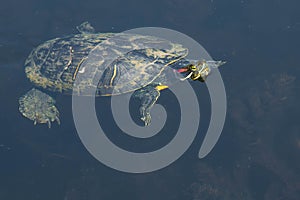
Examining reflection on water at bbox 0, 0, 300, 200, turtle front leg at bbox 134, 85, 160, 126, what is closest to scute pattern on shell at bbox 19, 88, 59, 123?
reflection on water at bbox 0, 0, 300, 200

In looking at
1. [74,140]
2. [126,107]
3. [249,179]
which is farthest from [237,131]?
[74,140]

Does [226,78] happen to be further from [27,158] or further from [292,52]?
[27,158]

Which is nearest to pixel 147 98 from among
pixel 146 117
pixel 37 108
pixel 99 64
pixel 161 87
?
pixel 146 117

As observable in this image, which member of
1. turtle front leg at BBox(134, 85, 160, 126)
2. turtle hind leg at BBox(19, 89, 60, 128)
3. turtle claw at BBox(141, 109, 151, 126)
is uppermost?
turtle front leg at BBox(134, 85, 160, 126)

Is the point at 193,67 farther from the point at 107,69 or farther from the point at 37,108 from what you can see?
the point at 37,108

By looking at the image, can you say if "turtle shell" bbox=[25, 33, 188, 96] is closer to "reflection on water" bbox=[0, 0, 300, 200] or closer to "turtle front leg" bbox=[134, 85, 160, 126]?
"turtle front leg" bbox=[134, 85, 160, 126]

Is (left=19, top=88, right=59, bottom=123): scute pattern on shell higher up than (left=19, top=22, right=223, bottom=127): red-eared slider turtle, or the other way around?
(left=19, top=22, right=223, bottom=127): red-eared slider turtle
